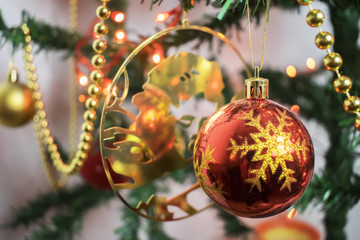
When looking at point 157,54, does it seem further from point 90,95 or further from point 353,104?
point 353,104

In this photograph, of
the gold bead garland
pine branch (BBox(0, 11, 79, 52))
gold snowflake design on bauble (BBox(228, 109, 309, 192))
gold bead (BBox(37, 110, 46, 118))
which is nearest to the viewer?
gold snowflake design on bauble (BBox(228, 109, 309, 192))

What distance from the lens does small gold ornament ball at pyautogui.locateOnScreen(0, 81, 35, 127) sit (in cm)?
71

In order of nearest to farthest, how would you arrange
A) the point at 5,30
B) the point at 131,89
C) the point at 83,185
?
the point at 5,30
the point at 131,89
the point at 83,185

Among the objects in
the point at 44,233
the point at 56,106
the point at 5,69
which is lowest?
the point at 44,233

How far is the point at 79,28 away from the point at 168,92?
71 cm

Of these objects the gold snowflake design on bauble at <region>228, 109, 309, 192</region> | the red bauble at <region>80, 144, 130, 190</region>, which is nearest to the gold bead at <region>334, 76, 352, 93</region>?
the gold snowflake design on bauble at <region>228, 109, 309, 192</region>

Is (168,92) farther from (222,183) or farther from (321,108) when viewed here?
(321,108)

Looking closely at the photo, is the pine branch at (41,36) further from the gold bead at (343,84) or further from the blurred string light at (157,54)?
the gold bead at (343,84)

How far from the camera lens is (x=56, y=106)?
44.8 inches

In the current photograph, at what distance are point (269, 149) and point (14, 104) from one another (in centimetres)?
51

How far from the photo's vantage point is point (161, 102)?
1.62 ft

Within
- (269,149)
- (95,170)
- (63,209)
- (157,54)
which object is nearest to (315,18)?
(269,149)

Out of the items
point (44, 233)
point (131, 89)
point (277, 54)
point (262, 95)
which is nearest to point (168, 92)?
point (262, 95)

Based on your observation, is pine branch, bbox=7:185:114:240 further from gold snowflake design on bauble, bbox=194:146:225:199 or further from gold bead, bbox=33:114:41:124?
gold snowflake design on bauble, bbox=194:146:225:199
